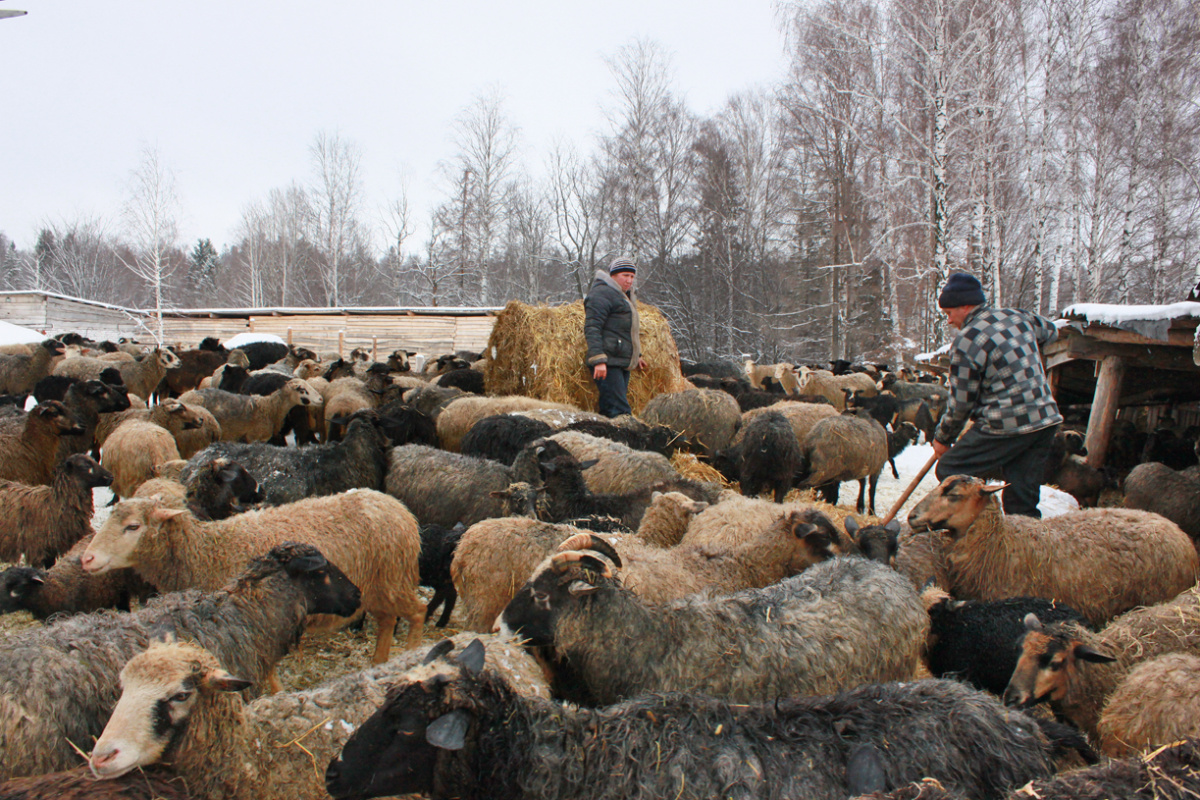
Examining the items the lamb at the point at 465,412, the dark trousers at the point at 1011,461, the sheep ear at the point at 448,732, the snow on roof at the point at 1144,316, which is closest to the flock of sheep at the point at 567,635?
the sheep ear at the point at 448,732

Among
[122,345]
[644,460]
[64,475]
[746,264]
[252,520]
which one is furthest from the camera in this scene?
[746,264]

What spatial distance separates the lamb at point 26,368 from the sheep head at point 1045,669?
50.6ft

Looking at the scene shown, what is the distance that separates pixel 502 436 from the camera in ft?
24.3

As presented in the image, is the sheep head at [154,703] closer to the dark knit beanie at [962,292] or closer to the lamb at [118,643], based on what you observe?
the lamb at [118,643]

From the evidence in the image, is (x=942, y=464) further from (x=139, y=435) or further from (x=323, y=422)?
(x=323, y=422)

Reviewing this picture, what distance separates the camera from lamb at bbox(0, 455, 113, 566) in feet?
16.4

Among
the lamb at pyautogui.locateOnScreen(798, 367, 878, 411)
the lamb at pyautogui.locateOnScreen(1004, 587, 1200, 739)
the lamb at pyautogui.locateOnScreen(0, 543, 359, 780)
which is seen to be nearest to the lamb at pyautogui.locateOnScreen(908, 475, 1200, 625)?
the lamb at pyautogui.locateOnScreen(1004, 587, 1200, 739)

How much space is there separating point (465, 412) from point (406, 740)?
274 inches

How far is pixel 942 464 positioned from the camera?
5.22 meters

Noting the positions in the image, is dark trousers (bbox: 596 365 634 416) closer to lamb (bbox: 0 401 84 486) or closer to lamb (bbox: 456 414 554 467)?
lamb (bbox: 456 414 554 467)

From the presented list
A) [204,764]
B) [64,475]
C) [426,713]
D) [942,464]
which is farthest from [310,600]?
[942,464]

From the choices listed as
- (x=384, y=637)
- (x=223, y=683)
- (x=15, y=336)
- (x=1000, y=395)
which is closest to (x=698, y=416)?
(x=1000, y=395)

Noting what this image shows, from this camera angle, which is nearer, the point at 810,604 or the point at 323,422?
the point at 810,604

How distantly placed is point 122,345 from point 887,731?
73.7 feet
